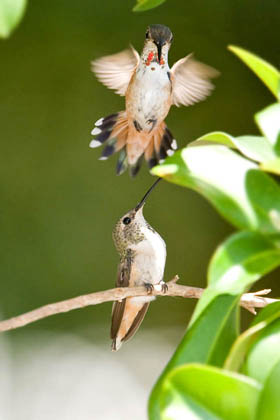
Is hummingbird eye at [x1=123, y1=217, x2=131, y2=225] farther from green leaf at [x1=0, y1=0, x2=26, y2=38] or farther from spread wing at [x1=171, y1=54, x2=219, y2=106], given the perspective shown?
green leaf at [x1=0, y1=0, x2=26, y2=38]

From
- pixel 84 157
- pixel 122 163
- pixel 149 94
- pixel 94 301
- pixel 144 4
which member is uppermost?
pixel 144 4

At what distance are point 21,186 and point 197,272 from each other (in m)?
1.00

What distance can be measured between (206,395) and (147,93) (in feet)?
1.57

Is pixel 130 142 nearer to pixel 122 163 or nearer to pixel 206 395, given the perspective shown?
pixel 122 163

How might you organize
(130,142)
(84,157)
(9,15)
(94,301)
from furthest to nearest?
(84,157) → (130,142) → (94,301) → (9,15)

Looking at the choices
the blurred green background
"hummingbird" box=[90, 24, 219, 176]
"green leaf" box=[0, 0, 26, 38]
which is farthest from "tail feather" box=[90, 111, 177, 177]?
the blurred green background

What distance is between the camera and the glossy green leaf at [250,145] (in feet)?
2.42

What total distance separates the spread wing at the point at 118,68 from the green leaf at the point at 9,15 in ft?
1.26

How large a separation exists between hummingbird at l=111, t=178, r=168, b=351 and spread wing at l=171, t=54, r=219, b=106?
0.32 meters

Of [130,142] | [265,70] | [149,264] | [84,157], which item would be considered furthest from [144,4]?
[84,157]

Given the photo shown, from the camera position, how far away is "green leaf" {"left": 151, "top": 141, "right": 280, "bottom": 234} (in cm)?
60

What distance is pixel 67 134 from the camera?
3395 millimetres

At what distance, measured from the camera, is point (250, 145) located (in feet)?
2.52

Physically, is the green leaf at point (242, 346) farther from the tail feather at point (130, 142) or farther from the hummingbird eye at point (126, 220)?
the hummingbird eye at point (126, 220)
